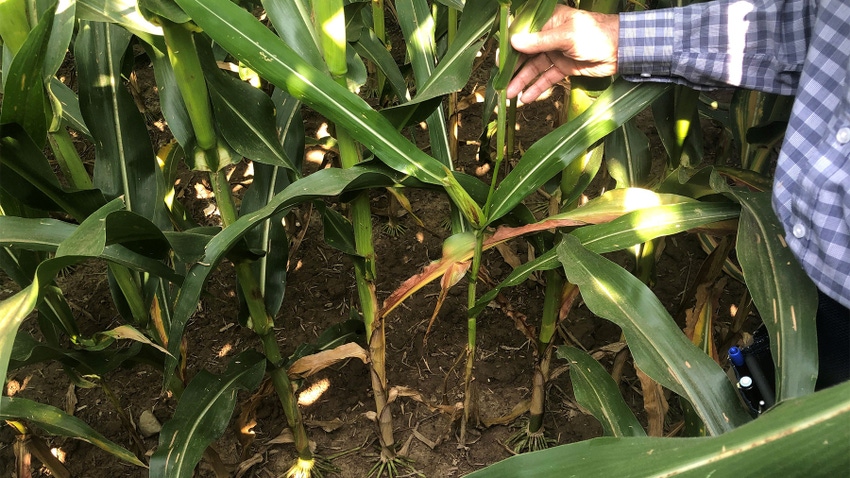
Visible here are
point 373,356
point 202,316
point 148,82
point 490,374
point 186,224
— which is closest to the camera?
point 373,356

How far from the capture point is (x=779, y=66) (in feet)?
2.74

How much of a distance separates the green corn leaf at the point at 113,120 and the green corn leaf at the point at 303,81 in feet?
0.99

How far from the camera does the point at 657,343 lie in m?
0.74

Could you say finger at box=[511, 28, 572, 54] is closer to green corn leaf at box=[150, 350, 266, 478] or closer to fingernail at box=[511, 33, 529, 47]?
fingernail at box=[511, 33, 529, 47]

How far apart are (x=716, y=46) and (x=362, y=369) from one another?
923 mm

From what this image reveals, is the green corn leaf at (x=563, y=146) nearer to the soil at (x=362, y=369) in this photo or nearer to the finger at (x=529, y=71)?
the finger at (x=529, y=71)

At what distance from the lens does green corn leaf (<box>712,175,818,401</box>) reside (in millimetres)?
712

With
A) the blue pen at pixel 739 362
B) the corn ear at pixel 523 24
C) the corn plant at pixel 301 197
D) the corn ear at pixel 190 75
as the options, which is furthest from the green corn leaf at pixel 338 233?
the blue pen at pixel 739 362

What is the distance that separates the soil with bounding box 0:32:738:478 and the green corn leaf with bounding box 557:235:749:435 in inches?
14.1

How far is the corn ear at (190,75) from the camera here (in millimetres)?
748

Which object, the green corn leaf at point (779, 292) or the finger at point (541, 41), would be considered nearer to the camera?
the green corn leaf at point (779, 292)

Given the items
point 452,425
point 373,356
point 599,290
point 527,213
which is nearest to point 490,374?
point 452,425

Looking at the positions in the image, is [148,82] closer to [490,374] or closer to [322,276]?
[322,276]

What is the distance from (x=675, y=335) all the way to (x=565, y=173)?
33 centimetres
